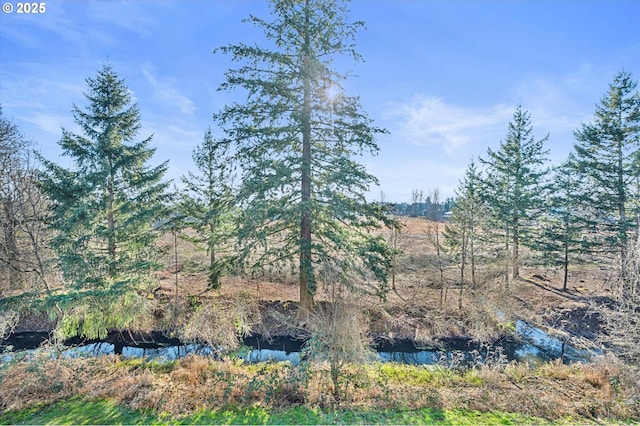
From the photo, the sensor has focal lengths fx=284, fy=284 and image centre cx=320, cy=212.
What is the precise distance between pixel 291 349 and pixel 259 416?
5712mm

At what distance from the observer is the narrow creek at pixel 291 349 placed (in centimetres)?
1096

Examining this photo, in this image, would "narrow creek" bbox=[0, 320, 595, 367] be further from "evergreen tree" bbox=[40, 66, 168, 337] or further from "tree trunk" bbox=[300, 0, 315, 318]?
"tree trunk" bbox=[300, 0, 315, 318]

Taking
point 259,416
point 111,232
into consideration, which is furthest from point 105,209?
point 259,416

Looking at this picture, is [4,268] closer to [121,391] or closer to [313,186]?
[121,391]

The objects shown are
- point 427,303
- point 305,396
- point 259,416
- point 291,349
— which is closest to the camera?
point 259,416

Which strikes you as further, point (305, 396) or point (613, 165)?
point (613, 165)

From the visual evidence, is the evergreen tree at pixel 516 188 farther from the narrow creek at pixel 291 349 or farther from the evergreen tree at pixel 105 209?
the evergreen tree at pixel 105 209

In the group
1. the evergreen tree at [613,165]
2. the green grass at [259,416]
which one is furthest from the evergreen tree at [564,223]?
the green grass at [259,416]

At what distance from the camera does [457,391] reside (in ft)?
24.2

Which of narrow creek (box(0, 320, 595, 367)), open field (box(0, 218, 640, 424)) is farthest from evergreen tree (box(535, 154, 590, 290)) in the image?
open field (box(0, 218, 640, 424))

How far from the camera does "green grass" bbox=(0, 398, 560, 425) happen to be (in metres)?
6.04

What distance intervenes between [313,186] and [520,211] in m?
15.5

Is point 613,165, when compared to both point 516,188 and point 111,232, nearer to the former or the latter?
point 516,188

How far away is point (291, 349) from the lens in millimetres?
11844
